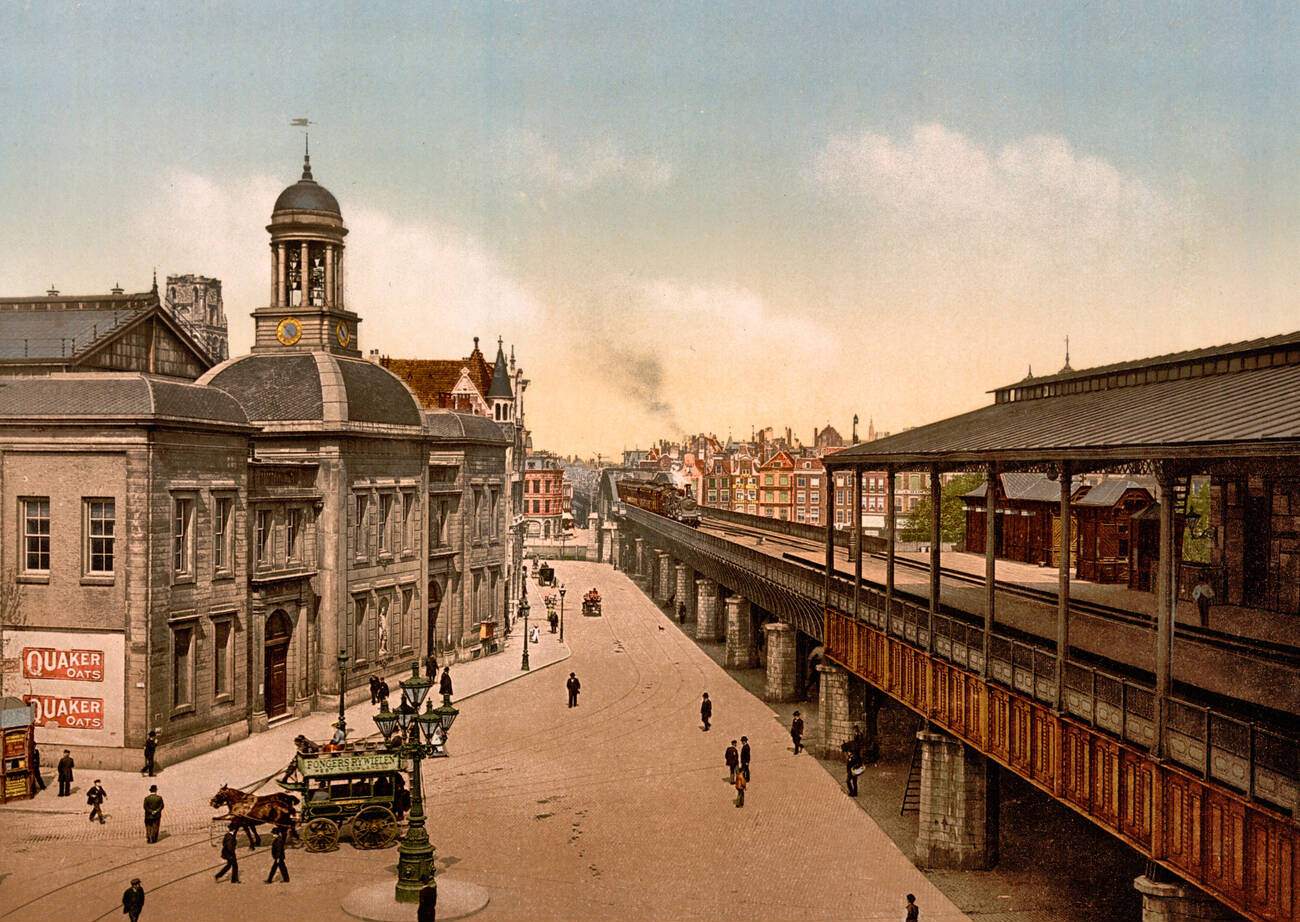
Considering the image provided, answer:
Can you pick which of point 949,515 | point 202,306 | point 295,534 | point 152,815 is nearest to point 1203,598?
point 152,815

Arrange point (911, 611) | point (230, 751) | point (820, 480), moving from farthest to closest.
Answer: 1. point (820, 480)
2. point (230, 751)
3. point (911, 611)

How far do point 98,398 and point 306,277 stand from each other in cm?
1786

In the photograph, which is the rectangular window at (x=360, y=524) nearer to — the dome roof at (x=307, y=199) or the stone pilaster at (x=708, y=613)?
the dome roof at (x=307, y=199)

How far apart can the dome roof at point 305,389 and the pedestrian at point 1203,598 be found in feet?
101

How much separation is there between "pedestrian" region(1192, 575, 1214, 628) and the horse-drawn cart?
20.6m

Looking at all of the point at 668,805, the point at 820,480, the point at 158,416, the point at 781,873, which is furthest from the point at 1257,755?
the point at 820,480

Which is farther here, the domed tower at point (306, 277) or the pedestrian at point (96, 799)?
the domed tower at point (306, 277)

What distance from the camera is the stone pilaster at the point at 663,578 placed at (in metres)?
84.3

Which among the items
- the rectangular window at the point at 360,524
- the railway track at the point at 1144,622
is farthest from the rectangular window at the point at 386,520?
the railway track at the point at 1144,622

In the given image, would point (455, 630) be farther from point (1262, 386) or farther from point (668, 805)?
point (1262, 386)

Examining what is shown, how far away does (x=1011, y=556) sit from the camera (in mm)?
57062

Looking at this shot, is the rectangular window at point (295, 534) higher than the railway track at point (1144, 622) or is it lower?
higher

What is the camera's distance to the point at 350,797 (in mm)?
27562

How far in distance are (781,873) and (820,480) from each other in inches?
4490
